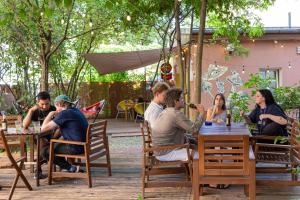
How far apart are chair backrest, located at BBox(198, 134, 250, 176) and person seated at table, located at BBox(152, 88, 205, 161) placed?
0.70 m

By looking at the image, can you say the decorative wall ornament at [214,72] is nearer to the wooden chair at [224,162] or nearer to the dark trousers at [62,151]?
the dark trousers at [62,151]

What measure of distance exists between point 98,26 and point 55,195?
6.82 metres

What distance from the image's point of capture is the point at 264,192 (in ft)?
15.9

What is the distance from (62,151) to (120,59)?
7770 millimetres

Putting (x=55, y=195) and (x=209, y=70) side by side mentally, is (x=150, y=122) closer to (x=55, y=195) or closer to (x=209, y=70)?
(x=55, y=195)

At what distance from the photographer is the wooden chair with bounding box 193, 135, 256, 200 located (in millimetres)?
3772

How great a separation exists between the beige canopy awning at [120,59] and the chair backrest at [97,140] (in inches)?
262

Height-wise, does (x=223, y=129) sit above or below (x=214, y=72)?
below

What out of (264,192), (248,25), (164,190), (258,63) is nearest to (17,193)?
(164,190)

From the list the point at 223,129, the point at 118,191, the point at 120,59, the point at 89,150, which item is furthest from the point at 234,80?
the point at 118,191

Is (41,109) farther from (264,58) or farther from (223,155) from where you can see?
(264,58)

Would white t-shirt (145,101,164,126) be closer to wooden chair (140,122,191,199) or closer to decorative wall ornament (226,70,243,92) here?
wooden chair (140,122,191,199)

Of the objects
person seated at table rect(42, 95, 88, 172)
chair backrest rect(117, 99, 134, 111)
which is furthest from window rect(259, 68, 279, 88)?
person seated at table rect(42, 95, 88, 172)

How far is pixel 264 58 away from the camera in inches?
473
